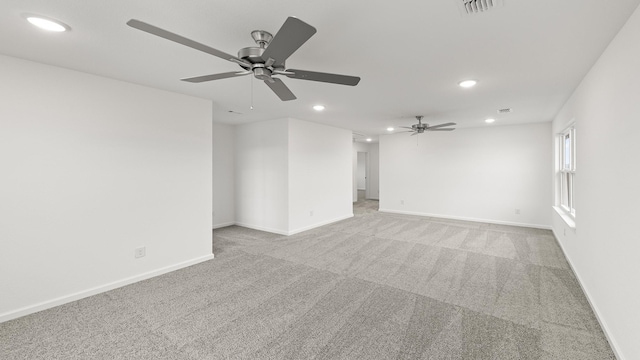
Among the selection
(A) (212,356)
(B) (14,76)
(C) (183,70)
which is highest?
(C) (183,70)

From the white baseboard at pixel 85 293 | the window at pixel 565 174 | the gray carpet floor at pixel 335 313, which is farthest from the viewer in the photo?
the window at pixel 565 174

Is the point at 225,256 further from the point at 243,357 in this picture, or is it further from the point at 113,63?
the point at 113,63

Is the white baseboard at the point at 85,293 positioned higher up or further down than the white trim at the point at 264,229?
further down

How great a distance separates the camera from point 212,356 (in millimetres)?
1901

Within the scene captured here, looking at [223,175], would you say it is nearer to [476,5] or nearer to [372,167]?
[476,5]

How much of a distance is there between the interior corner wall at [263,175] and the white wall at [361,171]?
6332mm

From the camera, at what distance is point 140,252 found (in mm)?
3221

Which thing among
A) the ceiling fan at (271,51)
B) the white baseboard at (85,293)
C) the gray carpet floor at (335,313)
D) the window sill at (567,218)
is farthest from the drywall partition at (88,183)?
the window sill at (567,218)

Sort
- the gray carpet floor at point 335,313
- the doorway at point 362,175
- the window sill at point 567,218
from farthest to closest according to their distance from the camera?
the doorway at point 362,175, the window sill at point 567,218, the gray carpet floor at point 335,313

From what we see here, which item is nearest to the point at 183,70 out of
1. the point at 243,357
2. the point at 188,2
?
the point at 188,2

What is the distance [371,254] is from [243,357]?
258cm

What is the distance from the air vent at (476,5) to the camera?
1.58 metres

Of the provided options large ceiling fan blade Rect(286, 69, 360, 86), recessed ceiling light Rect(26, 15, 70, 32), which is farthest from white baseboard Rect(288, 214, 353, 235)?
recessed ceiling light Rect(26, 15, 70, 32)

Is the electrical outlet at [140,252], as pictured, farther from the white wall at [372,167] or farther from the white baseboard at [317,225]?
the white wall at [372,167]
